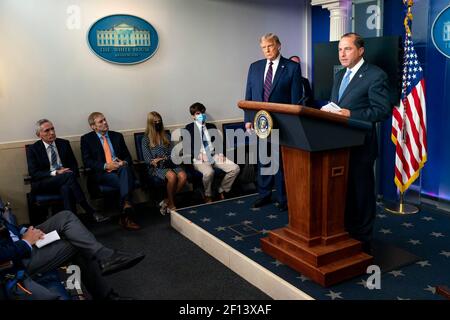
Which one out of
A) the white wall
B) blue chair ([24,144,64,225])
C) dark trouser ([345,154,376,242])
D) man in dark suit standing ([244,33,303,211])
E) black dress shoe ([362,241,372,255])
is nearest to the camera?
dark trouser ([345,154,376,242])

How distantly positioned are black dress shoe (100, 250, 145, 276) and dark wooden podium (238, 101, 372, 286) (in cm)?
113

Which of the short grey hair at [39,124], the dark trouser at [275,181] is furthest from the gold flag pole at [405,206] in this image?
the short grey hair at [39,124]

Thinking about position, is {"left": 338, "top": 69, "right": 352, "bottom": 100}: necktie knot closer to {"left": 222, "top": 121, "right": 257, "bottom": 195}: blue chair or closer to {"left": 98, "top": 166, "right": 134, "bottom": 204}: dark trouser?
{"left": 222, "top": 121, "right": 257, "bottom": 195}: blue chair

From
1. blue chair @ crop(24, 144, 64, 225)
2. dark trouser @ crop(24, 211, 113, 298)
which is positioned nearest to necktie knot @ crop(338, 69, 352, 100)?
dark trouser @ crop(24, 211, 113, 298)

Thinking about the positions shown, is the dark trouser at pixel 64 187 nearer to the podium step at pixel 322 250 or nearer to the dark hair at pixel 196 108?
the dark hair at pixel 196 108

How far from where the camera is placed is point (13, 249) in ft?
8.34

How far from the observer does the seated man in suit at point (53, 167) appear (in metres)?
4.45

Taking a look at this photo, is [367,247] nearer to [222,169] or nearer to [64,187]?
[222,169]

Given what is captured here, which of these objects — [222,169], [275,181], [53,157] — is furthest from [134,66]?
[275,181]

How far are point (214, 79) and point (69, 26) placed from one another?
1.92 metres

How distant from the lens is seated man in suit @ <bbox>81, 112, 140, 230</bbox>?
183 inches
